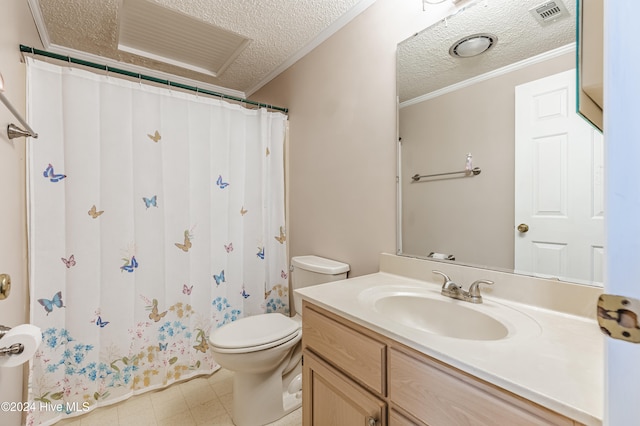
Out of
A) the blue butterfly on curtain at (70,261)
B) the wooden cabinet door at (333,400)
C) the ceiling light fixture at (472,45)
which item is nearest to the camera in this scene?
the wooden cabinet door at (333,400)

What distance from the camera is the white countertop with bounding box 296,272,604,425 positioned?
0.51 metres

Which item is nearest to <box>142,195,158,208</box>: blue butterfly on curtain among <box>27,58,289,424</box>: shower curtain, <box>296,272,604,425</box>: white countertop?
<box>27,58,289,424</box>: shower curtain

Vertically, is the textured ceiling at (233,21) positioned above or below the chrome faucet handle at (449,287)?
above

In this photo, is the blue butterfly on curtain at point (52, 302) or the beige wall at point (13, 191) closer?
the beige wall at point (13, 191)

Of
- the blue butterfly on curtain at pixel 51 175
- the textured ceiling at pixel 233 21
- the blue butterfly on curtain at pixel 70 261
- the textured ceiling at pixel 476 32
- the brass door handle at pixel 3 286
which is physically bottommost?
the blue butterfly on curtain at pixel 70 261

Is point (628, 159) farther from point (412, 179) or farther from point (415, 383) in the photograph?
point (412, 179)

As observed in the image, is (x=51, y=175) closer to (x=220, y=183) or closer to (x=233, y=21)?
(x=220, y=183)

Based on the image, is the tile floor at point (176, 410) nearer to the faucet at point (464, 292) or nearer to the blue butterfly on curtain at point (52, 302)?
the blue butterfly on curtain at point (52, 302)

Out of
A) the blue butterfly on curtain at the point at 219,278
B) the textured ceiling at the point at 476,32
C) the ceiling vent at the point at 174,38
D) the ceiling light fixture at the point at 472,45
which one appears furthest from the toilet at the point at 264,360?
the ceiling vent at the point at 174,38

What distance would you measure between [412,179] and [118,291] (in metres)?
1.74

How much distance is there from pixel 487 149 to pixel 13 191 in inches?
79.4

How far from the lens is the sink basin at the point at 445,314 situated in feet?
2.77

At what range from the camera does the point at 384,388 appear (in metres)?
0.80

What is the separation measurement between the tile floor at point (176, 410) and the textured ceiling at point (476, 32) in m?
1.86
